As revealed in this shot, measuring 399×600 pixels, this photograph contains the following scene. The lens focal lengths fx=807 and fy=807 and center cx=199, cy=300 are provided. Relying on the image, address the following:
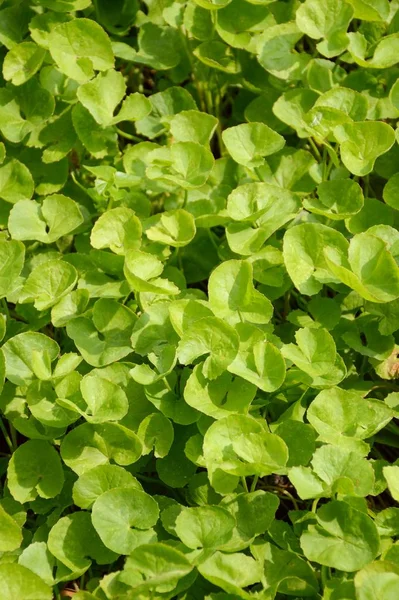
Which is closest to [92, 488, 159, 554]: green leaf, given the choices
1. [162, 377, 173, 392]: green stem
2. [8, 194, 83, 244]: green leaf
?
[162, 377, 173, 392]: green stem

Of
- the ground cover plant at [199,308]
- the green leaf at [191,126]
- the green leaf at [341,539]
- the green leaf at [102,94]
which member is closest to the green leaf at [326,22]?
the ground cover plant at [199,308]

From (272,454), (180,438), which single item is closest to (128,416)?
(180,438)

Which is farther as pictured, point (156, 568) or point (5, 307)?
point (5, 307)

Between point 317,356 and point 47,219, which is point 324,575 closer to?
point 317,356

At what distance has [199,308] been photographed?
152cm

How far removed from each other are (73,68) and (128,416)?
33.7 inches

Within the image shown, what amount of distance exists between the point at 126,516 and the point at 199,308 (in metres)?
0.41

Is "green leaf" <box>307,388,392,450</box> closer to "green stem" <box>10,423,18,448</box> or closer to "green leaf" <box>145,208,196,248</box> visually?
"green leaf" <box>145,208,196,248</box>

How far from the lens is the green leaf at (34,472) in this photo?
1.48 m

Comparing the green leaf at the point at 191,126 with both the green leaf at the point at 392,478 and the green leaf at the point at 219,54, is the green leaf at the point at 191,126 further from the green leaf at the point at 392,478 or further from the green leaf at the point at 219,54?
the green leaf at the point at 392,478

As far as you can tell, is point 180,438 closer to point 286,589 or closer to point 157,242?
point 286,589

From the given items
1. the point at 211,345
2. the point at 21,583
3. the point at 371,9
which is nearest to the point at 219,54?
the point at 371,9

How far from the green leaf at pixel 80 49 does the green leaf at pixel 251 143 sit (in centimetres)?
37

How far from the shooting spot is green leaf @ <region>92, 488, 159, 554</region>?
134 cm
